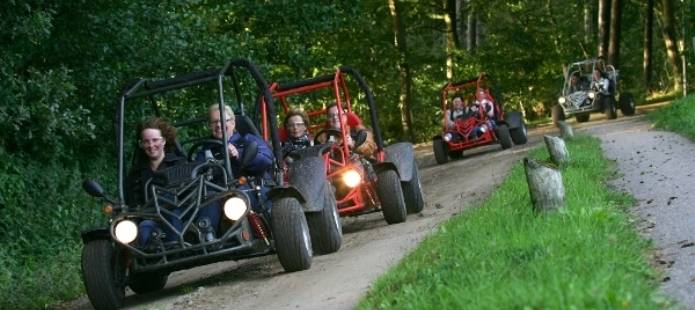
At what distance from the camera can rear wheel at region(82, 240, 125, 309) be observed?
994cm

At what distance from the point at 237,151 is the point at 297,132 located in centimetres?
283

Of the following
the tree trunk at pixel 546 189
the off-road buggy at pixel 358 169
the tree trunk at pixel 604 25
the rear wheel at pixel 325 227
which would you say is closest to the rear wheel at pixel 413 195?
the off-road buggy at pixel 358 169

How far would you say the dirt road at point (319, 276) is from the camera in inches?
354

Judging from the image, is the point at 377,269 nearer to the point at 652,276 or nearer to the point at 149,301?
the point at 149,301

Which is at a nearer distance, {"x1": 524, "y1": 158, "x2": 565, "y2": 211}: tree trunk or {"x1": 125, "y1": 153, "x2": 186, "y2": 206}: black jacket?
{"x1": 524, "y1": 158, "x2": 565, "y2": 211}: tree trunk

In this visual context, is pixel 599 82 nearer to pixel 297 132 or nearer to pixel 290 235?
pixel 297 132

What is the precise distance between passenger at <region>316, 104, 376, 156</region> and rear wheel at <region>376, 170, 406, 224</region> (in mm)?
554

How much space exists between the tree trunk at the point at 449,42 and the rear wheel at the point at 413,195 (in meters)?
25.6

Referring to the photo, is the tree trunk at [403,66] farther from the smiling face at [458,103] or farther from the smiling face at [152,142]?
the smiling face at [152,142]

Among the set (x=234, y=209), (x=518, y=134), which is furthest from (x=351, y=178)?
(x=518, y=134)

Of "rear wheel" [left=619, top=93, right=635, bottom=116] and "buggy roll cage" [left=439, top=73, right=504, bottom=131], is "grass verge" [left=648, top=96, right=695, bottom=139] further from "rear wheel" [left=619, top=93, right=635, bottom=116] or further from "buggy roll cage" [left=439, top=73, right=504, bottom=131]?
"rear wheel" [left=619, top=93, right=635, bottom=116]

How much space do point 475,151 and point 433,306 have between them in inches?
882

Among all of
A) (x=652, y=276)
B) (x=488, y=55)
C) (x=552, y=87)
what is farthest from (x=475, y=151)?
(x=652, y=276)

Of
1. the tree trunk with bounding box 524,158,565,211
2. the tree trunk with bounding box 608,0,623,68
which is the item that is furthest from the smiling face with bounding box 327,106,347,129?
the tree trunk with bounding box 608,0,623,68
